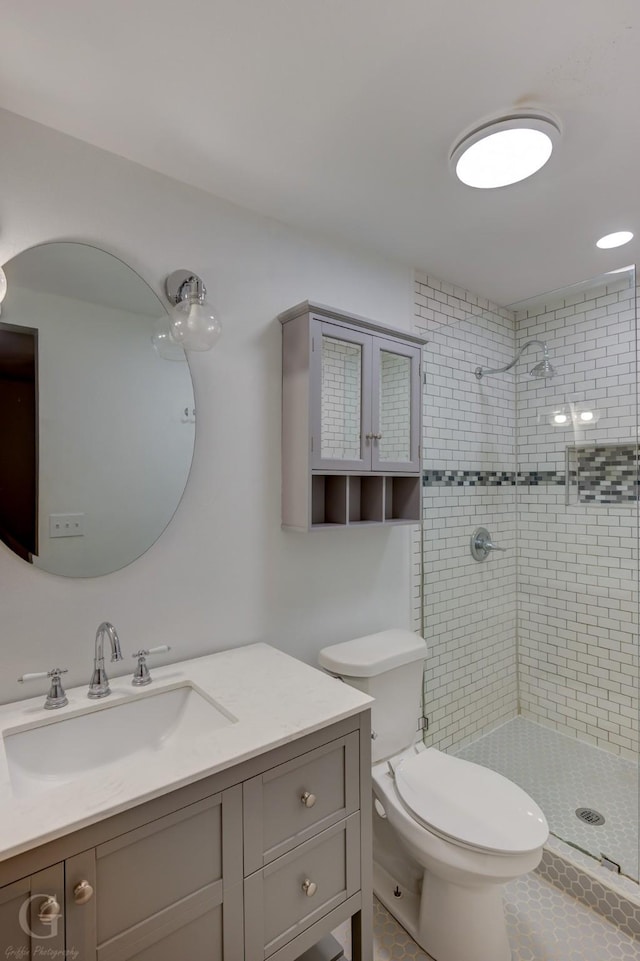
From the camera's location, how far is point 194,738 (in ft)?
3.69

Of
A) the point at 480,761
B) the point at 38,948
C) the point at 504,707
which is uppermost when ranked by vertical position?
the point at 38,948

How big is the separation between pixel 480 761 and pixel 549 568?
1.03 meters

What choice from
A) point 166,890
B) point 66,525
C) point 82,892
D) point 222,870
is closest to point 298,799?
point 222,870

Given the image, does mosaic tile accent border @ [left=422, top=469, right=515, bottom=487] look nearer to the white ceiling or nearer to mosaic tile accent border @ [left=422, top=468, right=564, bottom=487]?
mosaic tile accent border @ [left=422, top=468, right=564, bottom=487]

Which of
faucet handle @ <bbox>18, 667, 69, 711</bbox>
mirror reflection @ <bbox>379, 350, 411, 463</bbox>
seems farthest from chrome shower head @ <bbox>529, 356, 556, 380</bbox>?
faucet handle @ <bbox>18, 667, 69, 711</bbox>

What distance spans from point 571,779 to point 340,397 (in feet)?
6.81

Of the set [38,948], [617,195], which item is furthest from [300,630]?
[617,195]

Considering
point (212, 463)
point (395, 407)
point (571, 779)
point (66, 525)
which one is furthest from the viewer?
point (571, 779)

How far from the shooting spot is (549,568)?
2.39 m

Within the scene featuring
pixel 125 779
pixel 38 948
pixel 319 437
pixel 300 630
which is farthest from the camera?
pixel 300 630

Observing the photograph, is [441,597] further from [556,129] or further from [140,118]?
[140,118]

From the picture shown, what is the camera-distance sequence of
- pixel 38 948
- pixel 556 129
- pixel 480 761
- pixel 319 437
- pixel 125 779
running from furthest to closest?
pixel 480 761, pixel 319 437, pixel 556 129, pixel 125 779, pixel 38 948

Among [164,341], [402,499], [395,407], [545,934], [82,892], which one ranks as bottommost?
[545,934]

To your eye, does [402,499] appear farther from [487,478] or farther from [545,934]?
[545,934]
